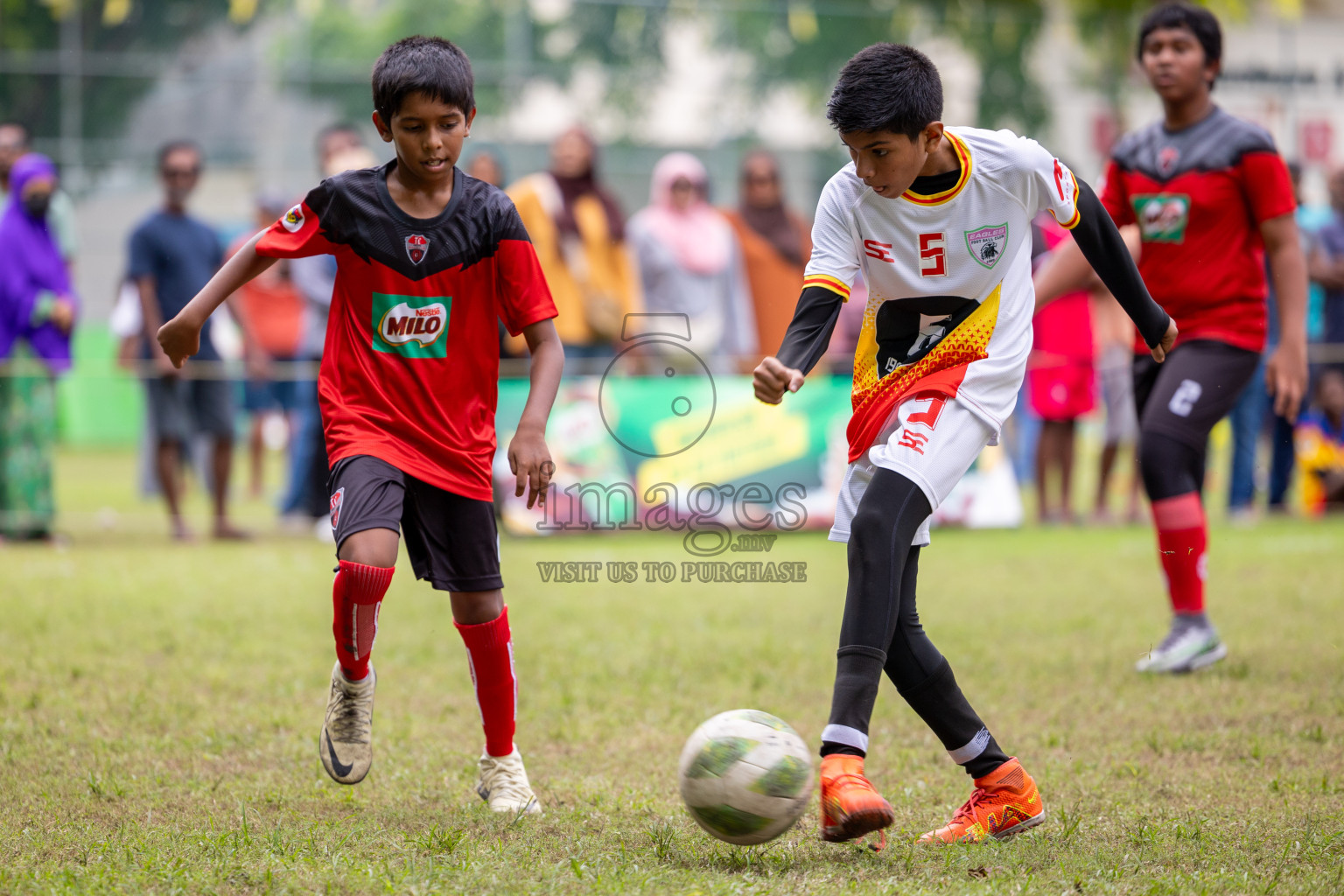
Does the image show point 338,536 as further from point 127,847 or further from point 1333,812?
point 1333,812

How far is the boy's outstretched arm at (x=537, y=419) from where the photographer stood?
374 centimetres

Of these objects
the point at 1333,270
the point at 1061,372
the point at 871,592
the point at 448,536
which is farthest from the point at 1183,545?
the point at 1333,270

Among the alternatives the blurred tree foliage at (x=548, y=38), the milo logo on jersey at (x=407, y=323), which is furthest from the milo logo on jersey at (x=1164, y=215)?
the blurred tree foliage at (x=548, y=38)

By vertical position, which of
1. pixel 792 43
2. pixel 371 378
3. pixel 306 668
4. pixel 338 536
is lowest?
pixel 306 668

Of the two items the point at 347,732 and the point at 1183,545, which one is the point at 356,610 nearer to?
the point at 347,732

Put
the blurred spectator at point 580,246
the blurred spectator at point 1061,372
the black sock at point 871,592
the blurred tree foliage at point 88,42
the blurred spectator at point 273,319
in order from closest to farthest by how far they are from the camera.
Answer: the black sock at point 871,592
the blurred spectator at point 580,246
the blurred spectator at point 1061,372
the blurred spectator at point 273,319
the blurred tree foliage at point 88,42

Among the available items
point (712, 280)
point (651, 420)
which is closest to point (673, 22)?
point (712, 280)

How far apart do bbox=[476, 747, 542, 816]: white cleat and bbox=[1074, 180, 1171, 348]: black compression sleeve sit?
2.11 metres

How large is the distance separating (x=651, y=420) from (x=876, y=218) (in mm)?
6958

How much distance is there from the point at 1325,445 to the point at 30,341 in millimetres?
10190

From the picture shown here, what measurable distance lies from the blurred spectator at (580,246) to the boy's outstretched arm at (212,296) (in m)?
6.71

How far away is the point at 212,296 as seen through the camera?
12.8ft

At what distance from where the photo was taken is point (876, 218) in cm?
369

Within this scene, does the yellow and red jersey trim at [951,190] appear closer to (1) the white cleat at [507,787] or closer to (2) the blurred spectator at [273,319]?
(1) the white cleat at [507,787]
